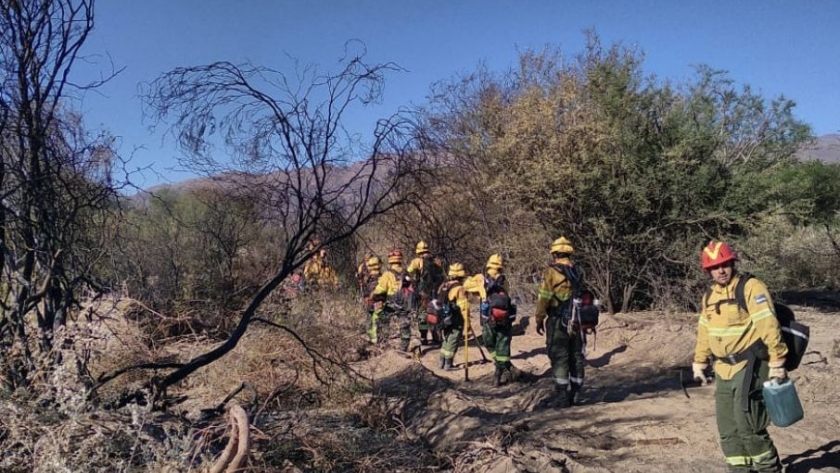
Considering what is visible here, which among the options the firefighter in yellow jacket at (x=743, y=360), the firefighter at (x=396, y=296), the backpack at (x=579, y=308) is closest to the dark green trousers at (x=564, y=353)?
the backpack at (x=579, y=308)

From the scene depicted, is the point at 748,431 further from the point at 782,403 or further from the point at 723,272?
the point at 723,272

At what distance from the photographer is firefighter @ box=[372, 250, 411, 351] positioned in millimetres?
11680

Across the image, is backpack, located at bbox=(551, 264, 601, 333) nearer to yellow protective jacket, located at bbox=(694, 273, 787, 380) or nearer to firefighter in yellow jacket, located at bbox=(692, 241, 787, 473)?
yellow protective jacket, located at bbox=(694, 273, 787, 380)

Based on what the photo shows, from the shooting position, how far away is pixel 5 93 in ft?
15.5

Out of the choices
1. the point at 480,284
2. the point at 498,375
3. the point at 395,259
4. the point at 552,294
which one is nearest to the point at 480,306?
the point at 480,284

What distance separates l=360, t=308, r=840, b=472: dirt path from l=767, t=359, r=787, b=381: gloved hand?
1232 mm

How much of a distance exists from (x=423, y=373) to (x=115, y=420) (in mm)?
6280

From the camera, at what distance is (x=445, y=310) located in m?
10.1

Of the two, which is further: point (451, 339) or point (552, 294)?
point (451, 339)

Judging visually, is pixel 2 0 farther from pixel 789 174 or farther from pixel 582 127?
pixel 789 174

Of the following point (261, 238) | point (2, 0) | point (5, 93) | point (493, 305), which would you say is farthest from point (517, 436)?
point (2, 0)

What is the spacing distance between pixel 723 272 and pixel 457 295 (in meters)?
5.78

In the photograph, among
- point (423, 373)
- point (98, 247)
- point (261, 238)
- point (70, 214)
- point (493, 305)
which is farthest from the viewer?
point (423, 373)

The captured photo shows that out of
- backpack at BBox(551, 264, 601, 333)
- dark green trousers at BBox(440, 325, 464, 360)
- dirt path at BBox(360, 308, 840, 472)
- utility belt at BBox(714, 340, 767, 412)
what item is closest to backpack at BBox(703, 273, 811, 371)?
utility belt at BBox(714, 340, 767, 412)
